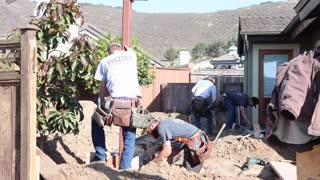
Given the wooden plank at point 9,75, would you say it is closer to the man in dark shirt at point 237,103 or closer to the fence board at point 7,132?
the fence board at point 7,132

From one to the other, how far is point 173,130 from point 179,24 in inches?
3387

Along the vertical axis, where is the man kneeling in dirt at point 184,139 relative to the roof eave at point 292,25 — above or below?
below

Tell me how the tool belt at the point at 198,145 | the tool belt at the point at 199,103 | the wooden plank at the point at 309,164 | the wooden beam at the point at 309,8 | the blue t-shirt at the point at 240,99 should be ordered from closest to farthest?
the wooden plank at the point at 309,164
the tool belt at the point at 198,145
the wooden beam at the point at 309,8
the tool belt at the point at 199,103
the blue t-shirt at the point at 240,99

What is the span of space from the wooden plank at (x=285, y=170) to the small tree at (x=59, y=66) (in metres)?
3.10

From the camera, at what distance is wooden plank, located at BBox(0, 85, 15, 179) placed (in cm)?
517

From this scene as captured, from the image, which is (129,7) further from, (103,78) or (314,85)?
(314,85)

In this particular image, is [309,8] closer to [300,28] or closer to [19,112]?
[19,112]

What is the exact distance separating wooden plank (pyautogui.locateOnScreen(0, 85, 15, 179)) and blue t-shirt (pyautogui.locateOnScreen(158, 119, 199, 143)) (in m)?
2.45

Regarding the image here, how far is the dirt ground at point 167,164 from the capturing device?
245 inches

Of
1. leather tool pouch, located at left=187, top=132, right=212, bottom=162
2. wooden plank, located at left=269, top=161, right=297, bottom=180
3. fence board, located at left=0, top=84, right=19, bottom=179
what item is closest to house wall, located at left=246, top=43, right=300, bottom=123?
wooden plank, located at left=269, top=161, right=297, bottom=180

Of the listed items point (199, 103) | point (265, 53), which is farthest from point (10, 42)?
point (265, 53)

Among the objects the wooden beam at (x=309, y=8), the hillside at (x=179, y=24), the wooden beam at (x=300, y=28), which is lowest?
the wooden beam at (x=309, y=8)

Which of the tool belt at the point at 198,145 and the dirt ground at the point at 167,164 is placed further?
the tool belt at the point at 198,145

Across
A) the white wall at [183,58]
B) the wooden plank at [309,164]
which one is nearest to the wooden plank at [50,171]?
the wooden plank at [309,164]
